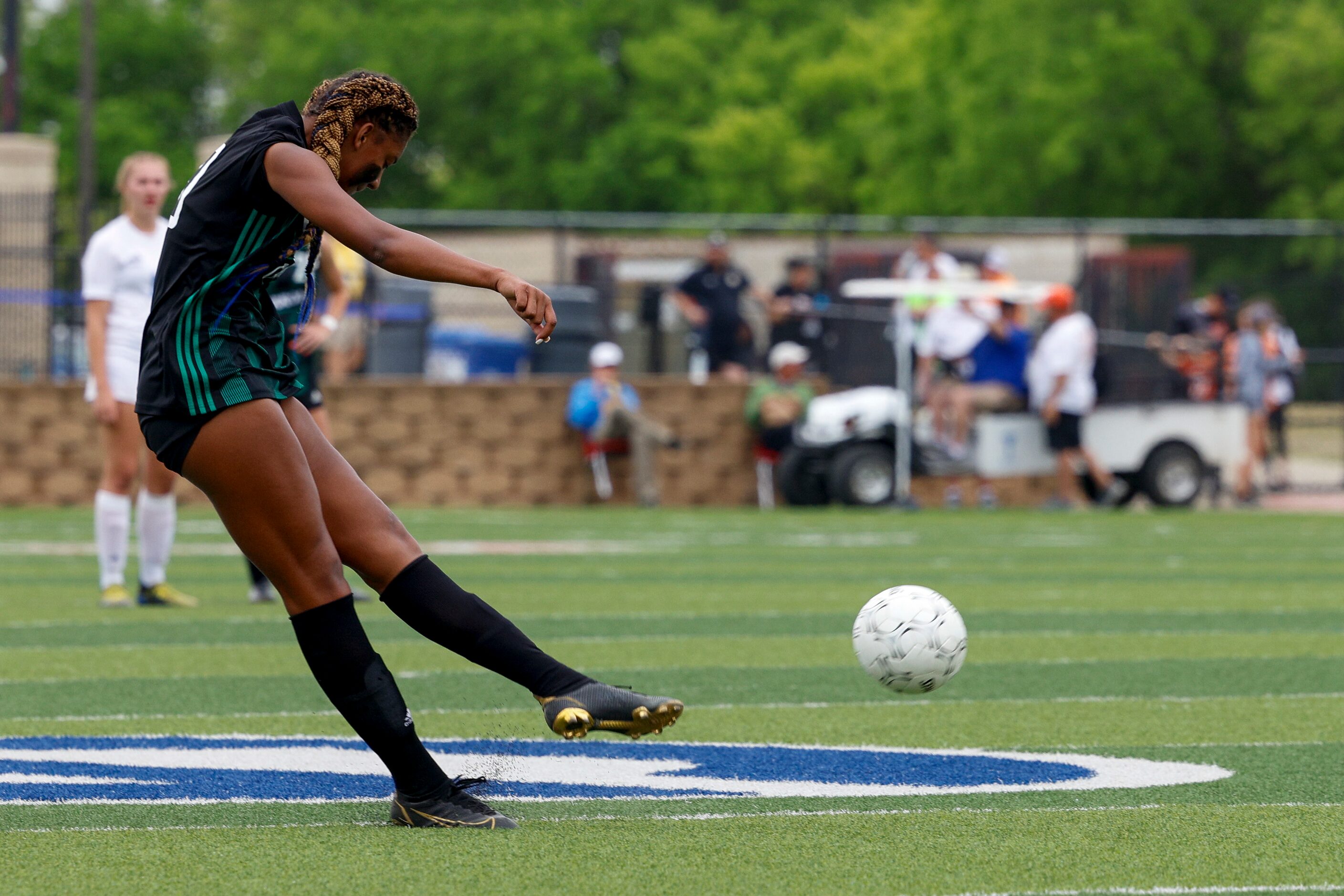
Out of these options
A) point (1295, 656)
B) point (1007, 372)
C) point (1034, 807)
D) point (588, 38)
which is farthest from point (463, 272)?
point (588, 38)

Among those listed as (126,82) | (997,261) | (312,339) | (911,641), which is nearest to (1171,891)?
(911,641)

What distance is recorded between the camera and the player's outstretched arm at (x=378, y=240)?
14.2 ft

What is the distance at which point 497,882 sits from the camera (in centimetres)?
405

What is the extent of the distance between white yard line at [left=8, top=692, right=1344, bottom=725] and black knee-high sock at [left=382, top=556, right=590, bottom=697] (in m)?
1.97

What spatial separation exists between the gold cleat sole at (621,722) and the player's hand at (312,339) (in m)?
4.66

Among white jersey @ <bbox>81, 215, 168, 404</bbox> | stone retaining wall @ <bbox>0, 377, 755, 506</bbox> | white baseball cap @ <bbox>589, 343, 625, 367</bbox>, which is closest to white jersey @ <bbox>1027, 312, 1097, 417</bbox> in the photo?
stone retaining wall @ <bbox>0, 377, 755, 506</bbox>

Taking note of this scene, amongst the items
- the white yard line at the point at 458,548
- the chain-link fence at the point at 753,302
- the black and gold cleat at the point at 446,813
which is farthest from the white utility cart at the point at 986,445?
the black and gold cleat at the point at 446,813

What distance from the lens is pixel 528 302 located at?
436 centimetres

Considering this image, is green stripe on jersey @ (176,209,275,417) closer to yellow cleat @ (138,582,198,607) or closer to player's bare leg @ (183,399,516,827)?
player's bare leg @ (183,399,516,827)

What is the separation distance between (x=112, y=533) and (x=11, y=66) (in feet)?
59.8

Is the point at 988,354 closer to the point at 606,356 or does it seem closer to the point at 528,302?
the point at 606,356

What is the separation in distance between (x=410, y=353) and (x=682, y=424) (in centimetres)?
291

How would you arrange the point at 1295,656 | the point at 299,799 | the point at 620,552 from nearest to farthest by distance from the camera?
the point at 299,799 → the point at 1295,656 → the point at 620,552

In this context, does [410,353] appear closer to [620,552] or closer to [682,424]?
[682,424]
